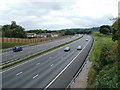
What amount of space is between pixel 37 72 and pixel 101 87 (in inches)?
575

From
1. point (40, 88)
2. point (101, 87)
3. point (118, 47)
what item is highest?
point (118, 47)

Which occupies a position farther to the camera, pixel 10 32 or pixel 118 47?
pixel 10 32

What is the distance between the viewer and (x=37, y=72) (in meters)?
26.8

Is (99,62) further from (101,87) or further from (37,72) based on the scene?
(101,87)

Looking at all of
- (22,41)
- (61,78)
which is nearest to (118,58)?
(61,78)

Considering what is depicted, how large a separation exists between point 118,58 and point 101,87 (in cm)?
1108

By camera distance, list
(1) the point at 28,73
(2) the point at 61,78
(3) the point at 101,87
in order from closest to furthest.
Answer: (3) the point at 101,87
(2) the point at 61,78
(1) the point at 28,73

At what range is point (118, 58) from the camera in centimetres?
2386

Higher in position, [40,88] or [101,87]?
[101,87]

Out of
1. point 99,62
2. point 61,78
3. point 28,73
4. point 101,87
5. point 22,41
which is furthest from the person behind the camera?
point 22,41

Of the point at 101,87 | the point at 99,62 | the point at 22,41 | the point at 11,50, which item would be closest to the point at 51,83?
the point at 101,87

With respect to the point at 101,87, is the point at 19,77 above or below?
below

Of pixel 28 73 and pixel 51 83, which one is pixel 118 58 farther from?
pixel 28 73

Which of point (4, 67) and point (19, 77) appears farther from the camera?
point (4, 67)
